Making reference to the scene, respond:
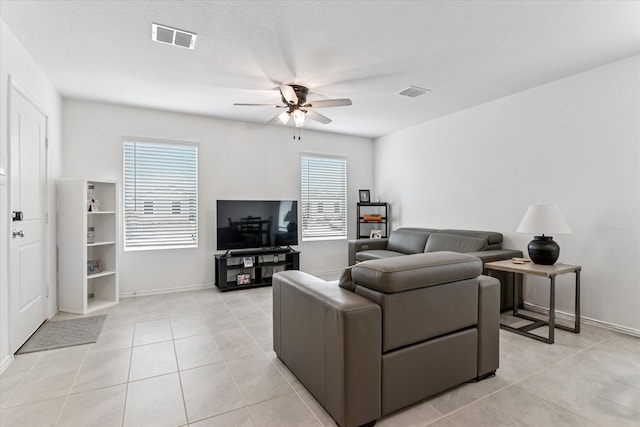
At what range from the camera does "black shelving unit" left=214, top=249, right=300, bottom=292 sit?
186 inches

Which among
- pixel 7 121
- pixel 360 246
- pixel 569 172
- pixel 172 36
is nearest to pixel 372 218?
pixel 360 246

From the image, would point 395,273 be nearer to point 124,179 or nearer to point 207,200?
point 207,200

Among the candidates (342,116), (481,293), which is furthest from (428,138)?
(481,293)

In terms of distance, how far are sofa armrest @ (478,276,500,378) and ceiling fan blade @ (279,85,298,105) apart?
8.07 feet

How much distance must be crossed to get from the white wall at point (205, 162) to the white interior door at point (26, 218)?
82 centimetres

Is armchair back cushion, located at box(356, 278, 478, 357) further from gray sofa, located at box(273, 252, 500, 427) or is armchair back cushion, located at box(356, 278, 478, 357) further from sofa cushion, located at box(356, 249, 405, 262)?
sofa cushion, located at box(356, 249, 405, 262)

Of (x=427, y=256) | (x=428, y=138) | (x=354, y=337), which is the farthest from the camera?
(x=428, y=138)

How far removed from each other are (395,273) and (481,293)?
0.79 meters

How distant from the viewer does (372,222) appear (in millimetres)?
6051

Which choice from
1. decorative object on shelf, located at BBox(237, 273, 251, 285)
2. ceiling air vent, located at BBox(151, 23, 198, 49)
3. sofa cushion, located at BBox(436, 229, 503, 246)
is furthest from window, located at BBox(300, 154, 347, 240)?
ceiling air vent, located at BBox(151, 23, 198, 49)

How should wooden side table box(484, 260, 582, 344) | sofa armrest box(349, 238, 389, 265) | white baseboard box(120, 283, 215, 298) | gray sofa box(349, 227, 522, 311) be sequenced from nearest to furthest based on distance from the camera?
wooden side table box(484, 260, 582, 344)
gray sofa box(349, 227, 522, 311)
white baseboard box(120, 283, 215, 298)
sofa armrest box(349, 238, 389, 265)

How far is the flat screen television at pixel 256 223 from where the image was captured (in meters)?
4.88

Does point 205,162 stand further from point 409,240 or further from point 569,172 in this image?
point 569,172

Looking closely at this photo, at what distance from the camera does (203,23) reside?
2.48m
